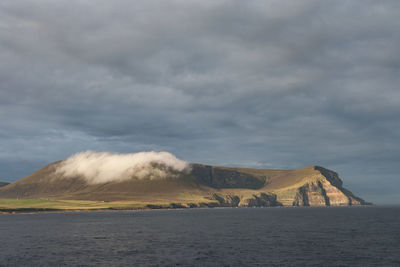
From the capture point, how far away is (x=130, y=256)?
81188 millimetres

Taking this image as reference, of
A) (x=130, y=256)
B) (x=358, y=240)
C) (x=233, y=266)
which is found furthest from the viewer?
(x=358, y=240)

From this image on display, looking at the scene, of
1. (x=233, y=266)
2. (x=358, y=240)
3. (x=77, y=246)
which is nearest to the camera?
(x=233, y=266)

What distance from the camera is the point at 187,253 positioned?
3327 inches

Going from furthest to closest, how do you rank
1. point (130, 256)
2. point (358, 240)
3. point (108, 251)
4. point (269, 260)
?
point (358, 240) < point (108, 251) < point (130, 256) < point (269, 260)

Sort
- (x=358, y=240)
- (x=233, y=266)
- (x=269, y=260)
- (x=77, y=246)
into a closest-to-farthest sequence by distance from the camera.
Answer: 1. (x=233, y=266)
2. (x=269, y=260)
3. (x=77, y=246)
4. (x=358, y=240)

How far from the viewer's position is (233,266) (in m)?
69.0

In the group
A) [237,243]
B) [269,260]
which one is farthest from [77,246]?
[269,260]

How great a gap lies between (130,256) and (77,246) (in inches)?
993

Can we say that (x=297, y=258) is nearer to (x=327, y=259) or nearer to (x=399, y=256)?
(x=327, y=259)

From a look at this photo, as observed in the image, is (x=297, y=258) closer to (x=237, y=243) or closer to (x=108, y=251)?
(x=237, y=243)

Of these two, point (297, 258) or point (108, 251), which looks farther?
point (108, 251)

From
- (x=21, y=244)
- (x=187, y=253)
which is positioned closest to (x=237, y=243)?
(x=187, y=253)

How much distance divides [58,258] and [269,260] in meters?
46.5

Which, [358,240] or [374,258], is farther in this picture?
[358,240]
